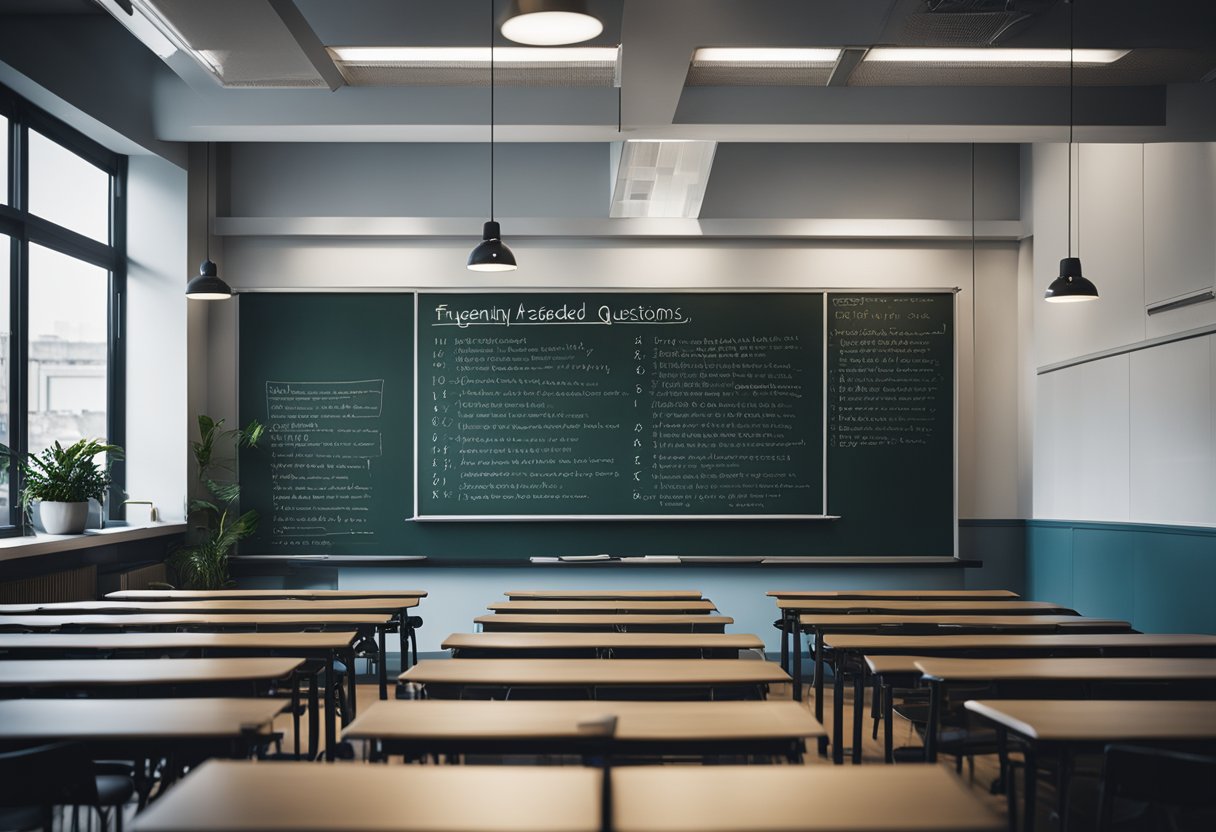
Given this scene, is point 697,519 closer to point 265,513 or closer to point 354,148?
point 265,513

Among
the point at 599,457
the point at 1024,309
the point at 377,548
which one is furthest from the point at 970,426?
the point at 377,548

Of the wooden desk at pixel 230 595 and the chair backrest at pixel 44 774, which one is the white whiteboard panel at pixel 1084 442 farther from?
the chair backrest at pixel 44 774

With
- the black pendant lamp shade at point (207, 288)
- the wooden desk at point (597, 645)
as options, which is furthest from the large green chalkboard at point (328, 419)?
the wooden desk at point (597, 645)

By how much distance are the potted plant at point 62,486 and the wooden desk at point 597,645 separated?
2.79 meters

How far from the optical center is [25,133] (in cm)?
513

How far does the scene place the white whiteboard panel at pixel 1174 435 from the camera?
462 centimetres

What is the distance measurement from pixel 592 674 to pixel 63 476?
362 cm

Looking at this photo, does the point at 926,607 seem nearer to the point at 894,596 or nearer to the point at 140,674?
the point at 894,596

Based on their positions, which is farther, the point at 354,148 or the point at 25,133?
the point at 354,148

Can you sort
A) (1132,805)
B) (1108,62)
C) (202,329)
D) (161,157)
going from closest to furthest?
(1132,805) → (1108,62) → (161,157) → (202,329)

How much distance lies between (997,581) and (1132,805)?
4.01 m

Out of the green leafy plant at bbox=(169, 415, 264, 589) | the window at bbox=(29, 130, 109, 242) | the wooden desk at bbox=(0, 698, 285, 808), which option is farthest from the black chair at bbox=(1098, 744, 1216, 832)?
→ the window at bbox=(29, 130, 109, 242)

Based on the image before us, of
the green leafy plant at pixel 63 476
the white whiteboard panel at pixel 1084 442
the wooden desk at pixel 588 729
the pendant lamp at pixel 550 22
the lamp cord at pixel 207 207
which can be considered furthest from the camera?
the lamp cord at pixel 207 207

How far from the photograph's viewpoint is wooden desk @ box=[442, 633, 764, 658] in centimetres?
321
